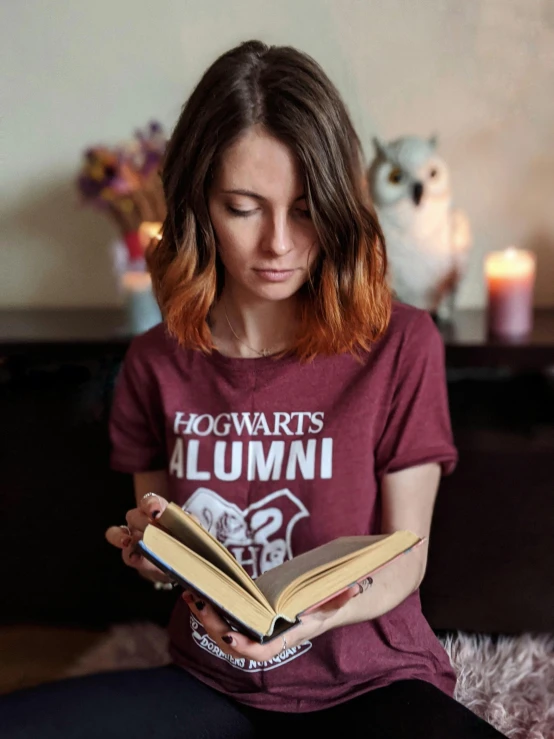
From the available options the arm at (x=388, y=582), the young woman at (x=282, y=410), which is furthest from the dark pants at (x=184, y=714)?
the arm at (x=388, y=582)

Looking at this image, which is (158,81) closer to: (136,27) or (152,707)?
(136,27)

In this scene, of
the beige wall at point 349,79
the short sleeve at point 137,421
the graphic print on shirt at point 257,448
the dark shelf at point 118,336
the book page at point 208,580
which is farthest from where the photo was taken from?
the beige wall at point 349,79

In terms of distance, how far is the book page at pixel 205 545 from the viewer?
0.66m

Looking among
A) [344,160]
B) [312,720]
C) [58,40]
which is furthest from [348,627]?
[58,40]

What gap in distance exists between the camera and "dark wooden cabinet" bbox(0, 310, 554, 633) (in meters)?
1.17

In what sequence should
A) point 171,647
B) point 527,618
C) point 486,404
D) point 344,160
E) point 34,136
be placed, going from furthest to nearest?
point 34,136, point 486,404, point 527,618, point 171,647, point 344,160

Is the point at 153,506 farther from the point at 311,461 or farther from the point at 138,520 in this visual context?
the point at 311,461

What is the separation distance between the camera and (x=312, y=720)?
2.79 feet

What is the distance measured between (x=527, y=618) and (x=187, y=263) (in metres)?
0.81

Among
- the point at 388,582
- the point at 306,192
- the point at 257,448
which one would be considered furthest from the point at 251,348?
the point at 388,582

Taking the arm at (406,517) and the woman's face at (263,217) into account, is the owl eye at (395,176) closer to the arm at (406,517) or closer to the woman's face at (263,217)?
the woman's face at (263,217)

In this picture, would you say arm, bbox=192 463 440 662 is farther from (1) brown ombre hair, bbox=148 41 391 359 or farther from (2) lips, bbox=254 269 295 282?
(2) lips, bbox=254 269 295 282

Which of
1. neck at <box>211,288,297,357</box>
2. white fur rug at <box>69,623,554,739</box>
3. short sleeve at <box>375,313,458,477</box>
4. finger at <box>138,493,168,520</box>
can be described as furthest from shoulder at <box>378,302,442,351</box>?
white fur rug at <box>69,623,554,739</box>

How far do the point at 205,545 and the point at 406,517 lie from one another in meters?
0.32
